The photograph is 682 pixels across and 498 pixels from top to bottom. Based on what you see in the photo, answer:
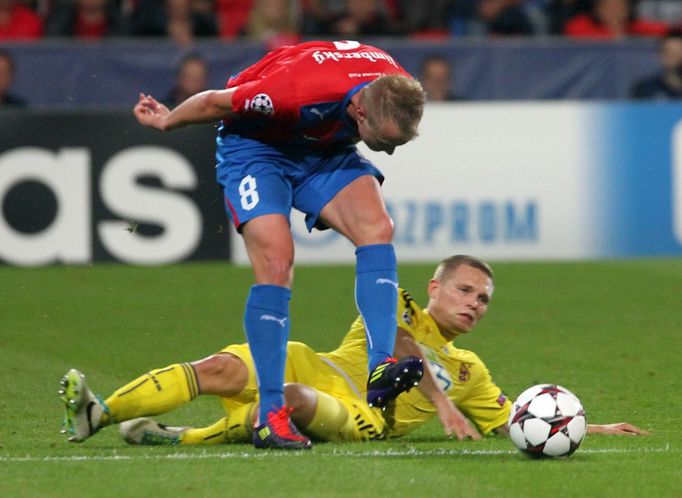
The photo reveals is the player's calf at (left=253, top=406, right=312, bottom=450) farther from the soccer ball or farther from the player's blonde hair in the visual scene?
the player's blonde hair

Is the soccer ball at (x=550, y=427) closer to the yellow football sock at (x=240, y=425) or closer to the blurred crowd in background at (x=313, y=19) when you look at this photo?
the yellow football sock at (x=240, y=425)

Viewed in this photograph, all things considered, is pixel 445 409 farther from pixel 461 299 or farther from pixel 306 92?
pixel 306 92

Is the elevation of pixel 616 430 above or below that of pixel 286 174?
below

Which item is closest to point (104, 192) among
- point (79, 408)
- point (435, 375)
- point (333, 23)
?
point (333, 23)

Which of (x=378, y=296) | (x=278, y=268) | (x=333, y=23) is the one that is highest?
(x=333, y=23)

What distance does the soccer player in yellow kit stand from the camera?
5.62 m

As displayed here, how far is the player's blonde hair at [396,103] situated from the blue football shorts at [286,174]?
0.47 meters

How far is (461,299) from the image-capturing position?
609cm

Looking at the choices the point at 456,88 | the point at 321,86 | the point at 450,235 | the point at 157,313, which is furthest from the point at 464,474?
the point at 456,88

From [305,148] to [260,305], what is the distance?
75 centimetres

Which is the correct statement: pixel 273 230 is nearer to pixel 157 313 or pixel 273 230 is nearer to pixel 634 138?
pixel 157 313

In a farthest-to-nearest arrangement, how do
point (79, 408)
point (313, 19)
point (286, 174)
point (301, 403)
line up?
1. point (313, 19)
2. point (286, 174)
3. point (301, 403)
4. point (79, 408)

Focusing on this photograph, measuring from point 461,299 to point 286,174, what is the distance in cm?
85

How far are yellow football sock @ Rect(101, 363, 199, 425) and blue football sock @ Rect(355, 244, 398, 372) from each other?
26.6 inches
